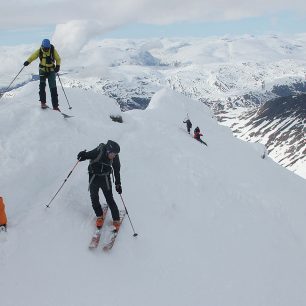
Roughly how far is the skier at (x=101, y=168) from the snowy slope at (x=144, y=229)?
1.27 meters

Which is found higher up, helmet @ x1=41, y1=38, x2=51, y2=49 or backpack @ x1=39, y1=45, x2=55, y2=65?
helmet @ x1=41, y1=38, x2=51, y2=49

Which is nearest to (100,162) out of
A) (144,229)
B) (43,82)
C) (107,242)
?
(107,242)

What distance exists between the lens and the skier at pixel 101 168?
13875mm

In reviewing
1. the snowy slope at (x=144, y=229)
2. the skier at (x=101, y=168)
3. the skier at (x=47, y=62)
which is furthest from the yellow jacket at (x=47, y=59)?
the skier at (x=101, y=168)

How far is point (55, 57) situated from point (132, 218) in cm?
1003

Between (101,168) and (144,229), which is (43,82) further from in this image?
(144,229)

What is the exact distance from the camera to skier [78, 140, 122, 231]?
13.9m

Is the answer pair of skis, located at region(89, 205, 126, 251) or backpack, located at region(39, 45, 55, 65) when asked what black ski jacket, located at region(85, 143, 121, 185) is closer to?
pair of skis, located at region(89, 205, 126, 251)

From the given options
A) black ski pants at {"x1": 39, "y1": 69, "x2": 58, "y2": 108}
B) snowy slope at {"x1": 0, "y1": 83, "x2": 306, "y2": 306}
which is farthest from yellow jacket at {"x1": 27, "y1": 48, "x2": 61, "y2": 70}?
snowy slope at {"x1": 0, "y1": 83, "x2": 306, "y2": 306}

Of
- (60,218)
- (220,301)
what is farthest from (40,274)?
(220,301)

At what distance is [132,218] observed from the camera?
16609 mm

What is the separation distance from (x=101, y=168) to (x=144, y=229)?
12.0 feet

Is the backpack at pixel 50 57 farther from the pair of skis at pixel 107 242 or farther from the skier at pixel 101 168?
the pair of skis at pixel 107 242

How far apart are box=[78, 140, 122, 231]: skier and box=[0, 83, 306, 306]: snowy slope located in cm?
127
